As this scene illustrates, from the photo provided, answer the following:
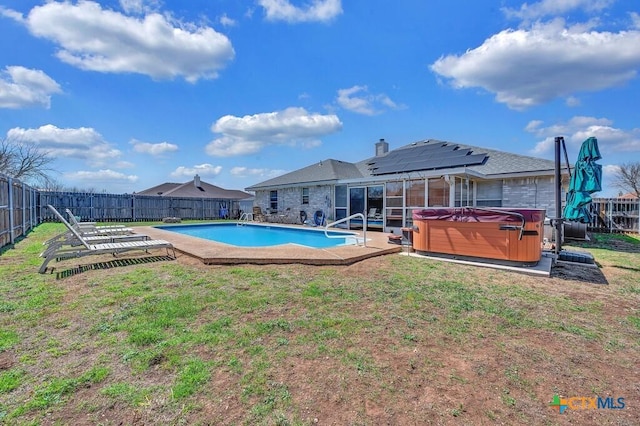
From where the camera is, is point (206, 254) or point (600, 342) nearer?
point (600, 342)

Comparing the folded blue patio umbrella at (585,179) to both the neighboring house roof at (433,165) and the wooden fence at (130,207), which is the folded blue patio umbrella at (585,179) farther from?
the wooden fence at (130,207)

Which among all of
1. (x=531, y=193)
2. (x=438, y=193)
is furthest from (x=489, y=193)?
(x=438, y=193)

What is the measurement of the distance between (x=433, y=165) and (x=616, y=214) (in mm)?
9642

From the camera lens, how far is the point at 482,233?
264 inches

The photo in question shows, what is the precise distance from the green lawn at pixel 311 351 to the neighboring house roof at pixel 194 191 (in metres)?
23.3

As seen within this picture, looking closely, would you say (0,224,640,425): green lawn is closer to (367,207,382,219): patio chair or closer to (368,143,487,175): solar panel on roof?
(367,207,382,219): patio chair

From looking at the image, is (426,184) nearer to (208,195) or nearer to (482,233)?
(482,233)

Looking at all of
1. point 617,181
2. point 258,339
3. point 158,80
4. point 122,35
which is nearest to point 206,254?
point 258,339

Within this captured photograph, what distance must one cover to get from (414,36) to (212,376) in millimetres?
12888

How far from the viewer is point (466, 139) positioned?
55.3ft

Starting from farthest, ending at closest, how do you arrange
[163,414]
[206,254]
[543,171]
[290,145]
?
[290,145] → [543,171] → [206,254] → [163,414]

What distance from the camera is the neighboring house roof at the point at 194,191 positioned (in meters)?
28.9

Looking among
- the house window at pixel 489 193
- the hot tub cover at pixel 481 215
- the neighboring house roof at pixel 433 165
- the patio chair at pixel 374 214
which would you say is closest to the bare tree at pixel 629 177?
the neighboring house roof at pixel 433 165

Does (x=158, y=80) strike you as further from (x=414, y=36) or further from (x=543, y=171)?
(x=543, y=171)
